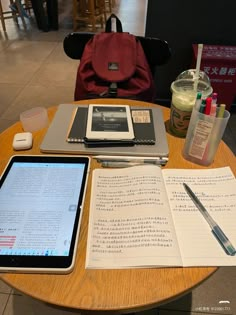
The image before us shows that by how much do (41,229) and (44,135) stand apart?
1.16ft

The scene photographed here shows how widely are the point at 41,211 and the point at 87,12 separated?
3.82 meters

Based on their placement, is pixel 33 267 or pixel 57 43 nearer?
pixel 33 267

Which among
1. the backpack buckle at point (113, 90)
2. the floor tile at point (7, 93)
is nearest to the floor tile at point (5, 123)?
the floor tile at point (7, 93)

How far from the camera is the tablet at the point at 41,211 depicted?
1.52 feet

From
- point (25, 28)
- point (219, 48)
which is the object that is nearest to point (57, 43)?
point (25, 28)

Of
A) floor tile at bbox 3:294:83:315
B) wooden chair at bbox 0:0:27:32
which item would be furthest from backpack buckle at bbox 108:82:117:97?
wooden chair at bbox 0:0:27:32

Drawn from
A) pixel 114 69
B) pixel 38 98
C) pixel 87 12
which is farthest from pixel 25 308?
pixel 87 12

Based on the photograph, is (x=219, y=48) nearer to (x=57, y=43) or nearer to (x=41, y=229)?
(x=41, y=229)

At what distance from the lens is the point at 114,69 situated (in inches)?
43.2

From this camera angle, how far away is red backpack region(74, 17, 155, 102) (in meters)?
1.09

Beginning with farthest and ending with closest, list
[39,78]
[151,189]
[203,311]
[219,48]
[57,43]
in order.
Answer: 1. [57,43]
2. [39,78]
3. [219,48]
4. [203,311]
5. [151,189]

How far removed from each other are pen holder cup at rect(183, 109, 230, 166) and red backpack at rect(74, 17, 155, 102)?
1.52ft

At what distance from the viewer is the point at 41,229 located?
51cm

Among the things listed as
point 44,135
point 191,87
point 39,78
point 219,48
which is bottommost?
point 39,78
